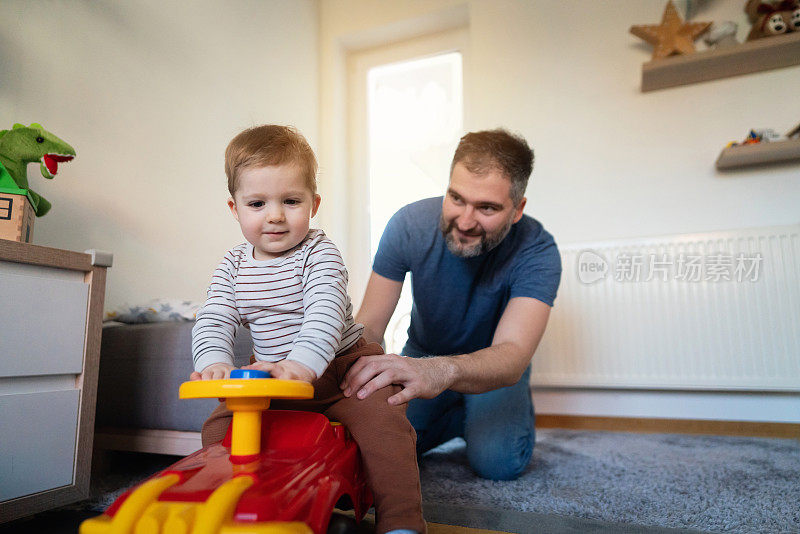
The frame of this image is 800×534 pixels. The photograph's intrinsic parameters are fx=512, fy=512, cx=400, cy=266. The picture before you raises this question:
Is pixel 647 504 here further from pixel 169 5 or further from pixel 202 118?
pixel 169 5

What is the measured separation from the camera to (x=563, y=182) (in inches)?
98.8

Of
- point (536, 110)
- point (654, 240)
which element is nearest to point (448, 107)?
point (536, 110)

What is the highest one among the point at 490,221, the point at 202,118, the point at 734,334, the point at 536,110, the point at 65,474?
the point at 536,110

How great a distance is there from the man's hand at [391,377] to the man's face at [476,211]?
21.1 inches

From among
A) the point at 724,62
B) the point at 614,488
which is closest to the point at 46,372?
the point at 614,488

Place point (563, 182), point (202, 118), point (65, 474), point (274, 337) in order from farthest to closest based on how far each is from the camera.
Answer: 1. point (563, 182)
2. point (202, 118)
3. point (65, 474)
4. point (274, 337)

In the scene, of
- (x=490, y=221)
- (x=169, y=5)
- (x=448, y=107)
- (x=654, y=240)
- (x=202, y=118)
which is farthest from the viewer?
(x=448, y=107)

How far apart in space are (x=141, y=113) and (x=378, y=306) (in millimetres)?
1120

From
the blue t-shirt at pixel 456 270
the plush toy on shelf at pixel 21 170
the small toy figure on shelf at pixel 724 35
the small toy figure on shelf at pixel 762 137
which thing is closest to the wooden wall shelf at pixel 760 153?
the small toy figure on shelf at pixel 762 137

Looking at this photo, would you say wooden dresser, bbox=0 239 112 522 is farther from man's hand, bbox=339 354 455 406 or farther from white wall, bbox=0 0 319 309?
man's hand, bbox=339 354 455 406

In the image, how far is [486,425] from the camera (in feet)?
4.90

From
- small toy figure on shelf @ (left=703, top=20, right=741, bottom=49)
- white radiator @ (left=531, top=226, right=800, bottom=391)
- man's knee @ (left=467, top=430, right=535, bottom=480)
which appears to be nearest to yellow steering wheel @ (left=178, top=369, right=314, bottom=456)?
man's knee @ (left=467, top=430, right=535, bottom=480)

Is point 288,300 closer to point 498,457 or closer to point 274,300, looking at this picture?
point 274,300

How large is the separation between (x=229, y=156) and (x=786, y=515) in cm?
128
